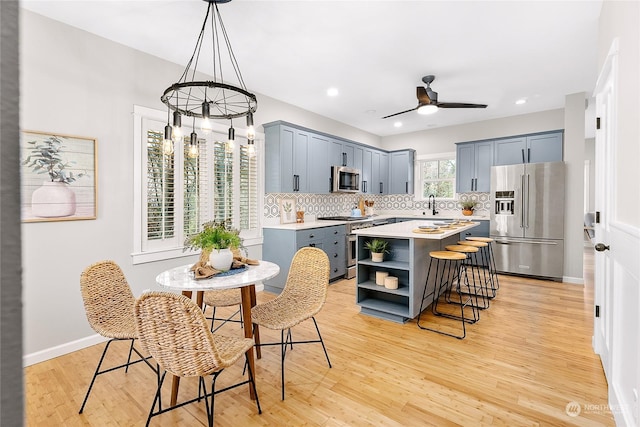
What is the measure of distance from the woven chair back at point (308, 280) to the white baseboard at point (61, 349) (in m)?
1.88

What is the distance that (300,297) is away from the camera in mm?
2553

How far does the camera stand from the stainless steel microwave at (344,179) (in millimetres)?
5484

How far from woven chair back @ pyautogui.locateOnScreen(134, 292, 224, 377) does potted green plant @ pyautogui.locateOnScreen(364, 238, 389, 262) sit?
223 cm

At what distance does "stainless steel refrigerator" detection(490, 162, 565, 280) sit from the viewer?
15.7ft

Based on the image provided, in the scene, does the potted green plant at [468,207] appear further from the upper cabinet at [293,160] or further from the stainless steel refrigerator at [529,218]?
the upper cabinet at [293,160]

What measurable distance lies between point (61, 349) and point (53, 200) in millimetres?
1280

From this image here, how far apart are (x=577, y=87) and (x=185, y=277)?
542 cm

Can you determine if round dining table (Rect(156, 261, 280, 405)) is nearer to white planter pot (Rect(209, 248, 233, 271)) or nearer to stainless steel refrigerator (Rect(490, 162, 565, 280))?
white planter pot (Rect(209, 248, 233, 271))

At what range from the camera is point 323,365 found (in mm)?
2471

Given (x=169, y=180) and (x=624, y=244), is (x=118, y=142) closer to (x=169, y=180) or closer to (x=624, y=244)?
(x=169, y=180)

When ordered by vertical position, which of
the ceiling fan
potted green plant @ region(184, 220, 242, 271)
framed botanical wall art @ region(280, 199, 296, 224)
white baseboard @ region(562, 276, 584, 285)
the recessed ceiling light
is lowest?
white baseboard @ region(562, 276, 584, 285)

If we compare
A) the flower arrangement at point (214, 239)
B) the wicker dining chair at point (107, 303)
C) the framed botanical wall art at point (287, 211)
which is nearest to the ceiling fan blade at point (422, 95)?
the framed botanical wall art at point (287, 211)

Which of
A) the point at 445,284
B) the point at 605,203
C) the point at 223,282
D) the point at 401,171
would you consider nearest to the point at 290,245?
the point at 445,284

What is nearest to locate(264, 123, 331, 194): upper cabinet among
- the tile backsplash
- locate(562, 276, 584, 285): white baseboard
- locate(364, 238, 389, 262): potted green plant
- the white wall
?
the tile backsplash
